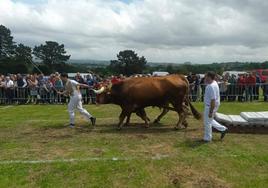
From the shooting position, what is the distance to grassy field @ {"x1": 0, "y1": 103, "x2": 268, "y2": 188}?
26.1ft

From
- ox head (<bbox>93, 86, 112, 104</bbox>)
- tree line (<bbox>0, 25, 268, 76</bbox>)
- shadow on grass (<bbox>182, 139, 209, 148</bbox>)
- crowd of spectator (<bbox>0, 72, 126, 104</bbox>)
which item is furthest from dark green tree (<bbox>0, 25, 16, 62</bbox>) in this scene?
shadow on grass (<bbox>182, 139, 209, 148</bbox>)

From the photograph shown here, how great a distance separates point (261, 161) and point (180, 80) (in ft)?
15.7

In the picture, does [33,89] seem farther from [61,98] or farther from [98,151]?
[98,151]

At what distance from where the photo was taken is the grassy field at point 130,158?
26.1 ft

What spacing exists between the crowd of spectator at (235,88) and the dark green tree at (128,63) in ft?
151

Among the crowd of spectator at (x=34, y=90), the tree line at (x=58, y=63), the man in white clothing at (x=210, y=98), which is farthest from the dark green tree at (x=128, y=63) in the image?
the man in white clothing at (x=210, y=98)

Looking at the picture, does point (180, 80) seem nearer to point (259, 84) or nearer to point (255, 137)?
point (255, 137)

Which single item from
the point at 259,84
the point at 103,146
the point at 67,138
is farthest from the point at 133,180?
the point at 259,84

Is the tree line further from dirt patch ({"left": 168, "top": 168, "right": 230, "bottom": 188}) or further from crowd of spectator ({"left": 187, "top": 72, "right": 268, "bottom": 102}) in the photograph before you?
dirt patch ({"left": 168, "top": 168, "right": 230, "bottom": 188})

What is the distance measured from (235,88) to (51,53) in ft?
235

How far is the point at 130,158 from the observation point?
9102 millimetres

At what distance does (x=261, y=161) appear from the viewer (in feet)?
29.5

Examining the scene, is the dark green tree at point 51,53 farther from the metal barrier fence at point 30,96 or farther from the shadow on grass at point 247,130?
the shadow on grass at point 247,130

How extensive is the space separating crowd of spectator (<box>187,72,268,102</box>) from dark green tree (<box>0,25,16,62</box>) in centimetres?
6326
